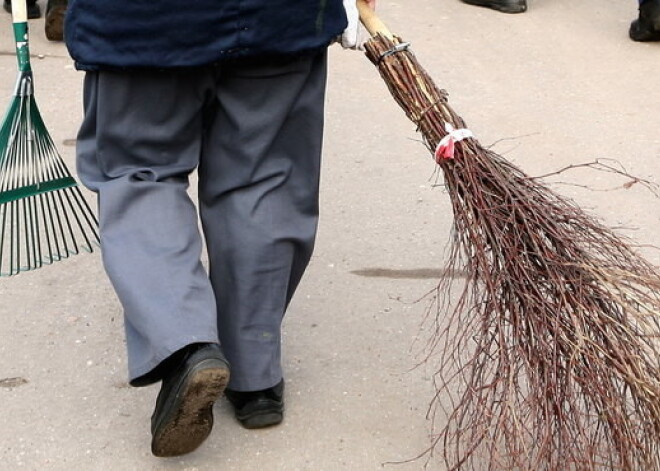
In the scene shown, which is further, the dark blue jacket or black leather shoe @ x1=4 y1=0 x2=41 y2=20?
black leather shoe @ x1=4 y1=0 x2=41 y2=20

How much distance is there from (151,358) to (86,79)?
0.58 meters

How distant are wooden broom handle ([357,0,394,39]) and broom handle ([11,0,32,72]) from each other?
732 mm

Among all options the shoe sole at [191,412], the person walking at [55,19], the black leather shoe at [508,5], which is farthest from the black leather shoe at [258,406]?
the black leather shoe at [508,5]

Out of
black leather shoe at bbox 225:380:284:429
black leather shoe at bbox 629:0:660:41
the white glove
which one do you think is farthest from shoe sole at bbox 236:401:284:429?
black leather shoe at bbox 629:0:660:41

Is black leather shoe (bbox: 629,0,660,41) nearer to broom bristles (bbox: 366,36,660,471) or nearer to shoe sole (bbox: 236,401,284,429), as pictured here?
broom bristles (bbox: 366,36,660,471)

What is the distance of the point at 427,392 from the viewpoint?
9.74ft

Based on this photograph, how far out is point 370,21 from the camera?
2666 millimetres

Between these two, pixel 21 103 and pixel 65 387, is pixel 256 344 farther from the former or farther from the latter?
pixel 21 103

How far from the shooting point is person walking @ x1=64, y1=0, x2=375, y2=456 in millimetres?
2355

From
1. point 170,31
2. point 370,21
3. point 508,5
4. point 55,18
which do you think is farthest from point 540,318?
point 508,5

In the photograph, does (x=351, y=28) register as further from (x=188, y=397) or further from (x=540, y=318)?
(x=188, y=397)

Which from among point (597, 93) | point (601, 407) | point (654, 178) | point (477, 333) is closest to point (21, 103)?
point (477, 333)

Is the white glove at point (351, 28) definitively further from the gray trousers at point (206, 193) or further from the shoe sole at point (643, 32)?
the shoe sole at point (643, 32)

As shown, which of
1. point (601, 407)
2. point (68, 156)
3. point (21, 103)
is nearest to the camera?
point (601, 407)
